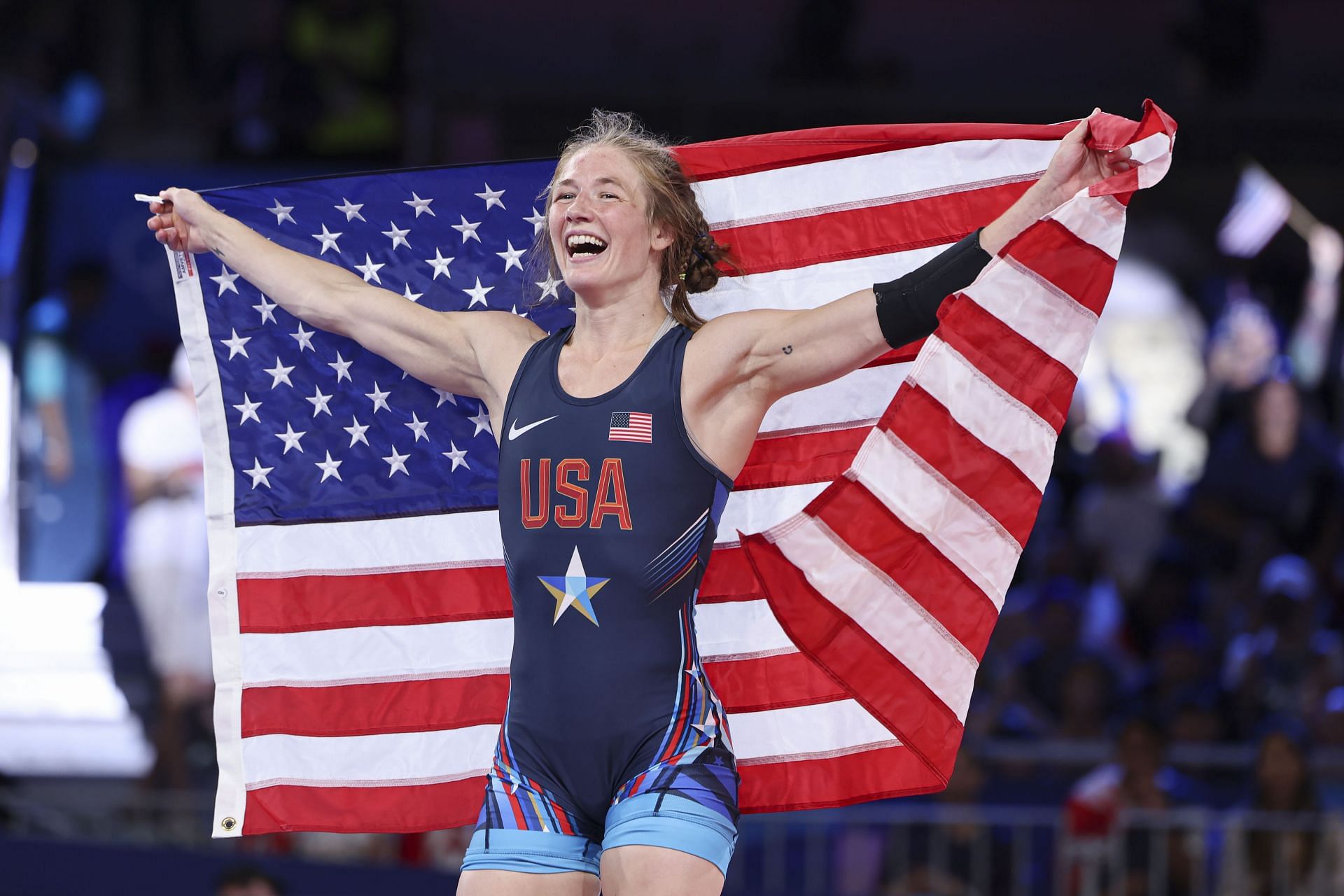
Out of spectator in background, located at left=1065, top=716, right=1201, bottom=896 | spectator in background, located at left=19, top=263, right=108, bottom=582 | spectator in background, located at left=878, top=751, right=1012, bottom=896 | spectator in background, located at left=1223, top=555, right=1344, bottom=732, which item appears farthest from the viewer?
spectator in background, located at left=19, top=263, right=108, bottom=582

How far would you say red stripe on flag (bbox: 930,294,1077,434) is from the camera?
4.06 meters

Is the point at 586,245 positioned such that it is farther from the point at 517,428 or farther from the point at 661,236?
the point at 517,428

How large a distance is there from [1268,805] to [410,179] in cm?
443

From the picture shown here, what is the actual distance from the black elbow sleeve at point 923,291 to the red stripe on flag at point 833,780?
42.2 inches

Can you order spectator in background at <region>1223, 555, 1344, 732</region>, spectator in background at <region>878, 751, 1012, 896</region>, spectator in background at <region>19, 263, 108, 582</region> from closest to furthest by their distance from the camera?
spectator in background at <region>878, 751, 1012, 896</region>, spectator in background at <region>1223, 555, 1344, 732</region>, spectator in background at <region>19, 263, 108, 582</region>

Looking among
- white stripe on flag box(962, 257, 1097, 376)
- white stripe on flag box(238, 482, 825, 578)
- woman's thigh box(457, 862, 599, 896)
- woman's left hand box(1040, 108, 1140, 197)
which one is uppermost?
woman's left hand box(1040, 108, 1140, 197)

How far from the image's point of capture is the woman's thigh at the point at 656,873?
3.46 meters

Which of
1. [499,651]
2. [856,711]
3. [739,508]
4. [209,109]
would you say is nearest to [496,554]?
[499,651]

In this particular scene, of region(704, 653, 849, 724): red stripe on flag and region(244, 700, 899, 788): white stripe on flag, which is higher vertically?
region(704, 653, 849, 724): red stripe on flag

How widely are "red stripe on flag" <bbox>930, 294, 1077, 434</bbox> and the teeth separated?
2.61 ft

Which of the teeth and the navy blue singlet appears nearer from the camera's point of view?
the navy blue singlet

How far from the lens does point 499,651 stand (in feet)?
15.3

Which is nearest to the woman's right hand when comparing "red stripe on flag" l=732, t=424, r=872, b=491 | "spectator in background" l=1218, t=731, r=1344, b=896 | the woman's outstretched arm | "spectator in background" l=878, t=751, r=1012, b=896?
the woman's outstretched arm

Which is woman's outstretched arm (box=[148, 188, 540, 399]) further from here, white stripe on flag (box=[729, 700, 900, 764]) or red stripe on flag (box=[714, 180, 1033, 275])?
white stripe on flag (box=[729, 700, 900, 764])
